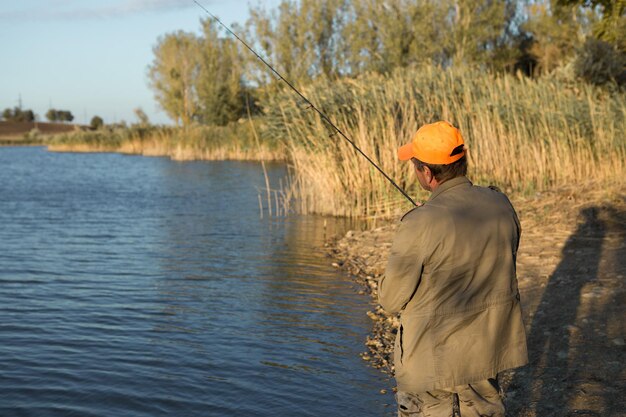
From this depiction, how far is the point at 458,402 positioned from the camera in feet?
10.8

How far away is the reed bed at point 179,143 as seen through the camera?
43219 millimetres

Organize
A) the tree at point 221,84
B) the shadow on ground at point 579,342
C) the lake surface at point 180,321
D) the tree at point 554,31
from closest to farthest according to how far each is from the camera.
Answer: the shadow on ground at point 579,342 < the lake surface at point 180,321 < the tree at point 554,31 < the tree at point 221,84

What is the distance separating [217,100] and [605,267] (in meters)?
49.8

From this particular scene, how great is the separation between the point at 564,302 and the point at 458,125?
8457 millimetres

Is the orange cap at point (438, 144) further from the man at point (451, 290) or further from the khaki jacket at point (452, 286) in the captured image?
the khaki jacket at point (452, 286)

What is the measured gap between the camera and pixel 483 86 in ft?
51.2

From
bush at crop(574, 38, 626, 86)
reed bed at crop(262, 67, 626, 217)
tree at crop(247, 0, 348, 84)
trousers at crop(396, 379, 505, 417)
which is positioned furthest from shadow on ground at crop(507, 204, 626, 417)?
tree at crop(247, 0, 348, 84)

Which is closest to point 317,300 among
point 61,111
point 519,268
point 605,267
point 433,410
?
point 519,268

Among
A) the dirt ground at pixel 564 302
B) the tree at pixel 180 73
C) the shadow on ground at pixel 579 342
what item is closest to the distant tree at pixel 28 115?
the tree at pixel 180 73

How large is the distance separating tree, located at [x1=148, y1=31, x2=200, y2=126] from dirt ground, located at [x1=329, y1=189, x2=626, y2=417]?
190 feet

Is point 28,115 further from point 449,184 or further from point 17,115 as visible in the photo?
point 449,184

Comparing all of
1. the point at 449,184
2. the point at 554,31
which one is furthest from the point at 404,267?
the point at 554,31

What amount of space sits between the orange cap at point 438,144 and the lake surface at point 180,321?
110 inches

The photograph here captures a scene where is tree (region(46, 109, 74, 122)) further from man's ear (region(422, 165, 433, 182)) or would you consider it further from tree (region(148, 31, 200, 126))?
man's ear (region(422, 165, 433, 182))
